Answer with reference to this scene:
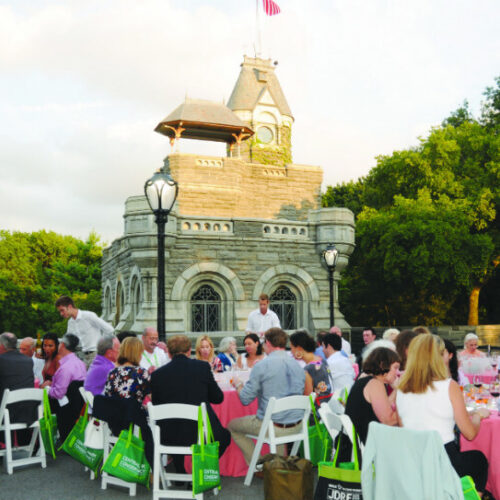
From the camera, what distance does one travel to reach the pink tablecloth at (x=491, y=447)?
502 centimetres

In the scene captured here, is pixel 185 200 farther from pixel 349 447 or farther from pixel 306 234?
pixel 349 447

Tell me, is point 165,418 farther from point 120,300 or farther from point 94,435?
point 120,300

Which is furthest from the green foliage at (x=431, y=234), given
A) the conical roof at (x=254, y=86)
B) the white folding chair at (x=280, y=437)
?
the white folding chair at (x=280, y=437)

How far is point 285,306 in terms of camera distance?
18703mm

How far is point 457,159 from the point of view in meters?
28.6

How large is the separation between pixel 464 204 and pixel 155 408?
24303 mm

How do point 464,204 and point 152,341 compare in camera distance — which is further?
point 464,204

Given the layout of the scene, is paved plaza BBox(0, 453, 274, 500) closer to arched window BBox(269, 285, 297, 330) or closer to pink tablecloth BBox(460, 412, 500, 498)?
pink tablecloth BBox(460, 412, 500, 498)

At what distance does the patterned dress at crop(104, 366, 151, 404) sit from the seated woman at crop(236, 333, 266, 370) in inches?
92.5

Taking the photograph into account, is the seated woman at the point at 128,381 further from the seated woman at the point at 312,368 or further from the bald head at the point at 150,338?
the bald head at the point at 150,338

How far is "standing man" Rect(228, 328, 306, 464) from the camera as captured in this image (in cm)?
614

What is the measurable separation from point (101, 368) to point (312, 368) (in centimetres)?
246

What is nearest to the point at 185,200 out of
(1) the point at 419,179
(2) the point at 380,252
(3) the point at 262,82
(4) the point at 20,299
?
(2) the point at 380,252

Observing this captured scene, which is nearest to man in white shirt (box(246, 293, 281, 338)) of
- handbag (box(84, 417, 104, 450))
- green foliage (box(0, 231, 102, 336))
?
handbag (box(84, 417, 104, 450))
